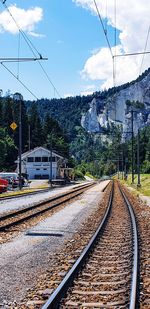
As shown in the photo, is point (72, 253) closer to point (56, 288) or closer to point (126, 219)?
point (56, 288)

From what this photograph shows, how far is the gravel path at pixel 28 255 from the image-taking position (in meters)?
8.48

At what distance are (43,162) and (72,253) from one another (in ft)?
361

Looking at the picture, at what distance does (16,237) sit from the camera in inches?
601

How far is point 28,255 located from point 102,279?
3263 mm

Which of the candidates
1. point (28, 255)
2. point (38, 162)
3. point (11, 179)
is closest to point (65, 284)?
point (28, 255)

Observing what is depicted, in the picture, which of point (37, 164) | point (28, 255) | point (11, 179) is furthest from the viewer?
point (37, 164)

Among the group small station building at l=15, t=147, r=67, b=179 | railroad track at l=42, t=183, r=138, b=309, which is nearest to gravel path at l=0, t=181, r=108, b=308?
railroad track at l=42, t=183, r=138, b=309

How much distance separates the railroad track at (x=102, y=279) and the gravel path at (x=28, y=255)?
0.69m

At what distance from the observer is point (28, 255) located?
1204 cm

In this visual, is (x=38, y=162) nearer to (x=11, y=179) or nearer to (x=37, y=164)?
(x=37, y=164)

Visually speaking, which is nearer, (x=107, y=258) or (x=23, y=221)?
(x=107, y=258)

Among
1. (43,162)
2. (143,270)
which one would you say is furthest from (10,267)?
(43,162)

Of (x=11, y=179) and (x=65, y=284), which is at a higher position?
(x=11, y=179)

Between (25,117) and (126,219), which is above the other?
(25,117)
